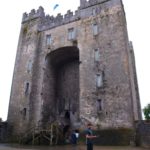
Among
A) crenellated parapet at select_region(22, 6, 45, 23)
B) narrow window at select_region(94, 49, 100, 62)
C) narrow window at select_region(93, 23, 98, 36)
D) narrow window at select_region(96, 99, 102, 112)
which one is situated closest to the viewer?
narrow window at select_region(96, 99, 102, 112)

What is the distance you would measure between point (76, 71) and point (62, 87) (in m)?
2.77

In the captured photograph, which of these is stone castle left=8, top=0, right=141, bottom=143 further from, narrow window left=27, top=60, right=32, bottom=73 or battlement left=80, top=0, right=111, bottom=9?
narrow window left=27, top=60, right=32, bottom=73

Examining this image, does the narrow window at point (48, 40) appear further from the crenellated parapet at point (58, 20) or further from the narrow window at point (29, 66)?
the narrow window at point (29, 66)

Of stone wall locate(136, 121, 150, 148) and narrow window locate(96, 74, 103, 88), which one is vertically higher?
narrow window locate(96, 74, 103, 88)

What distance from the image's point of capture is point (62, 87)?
79.5 feet

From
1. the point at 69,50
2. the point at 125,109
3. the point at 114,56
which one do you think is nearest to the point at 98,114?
the point at 125,109

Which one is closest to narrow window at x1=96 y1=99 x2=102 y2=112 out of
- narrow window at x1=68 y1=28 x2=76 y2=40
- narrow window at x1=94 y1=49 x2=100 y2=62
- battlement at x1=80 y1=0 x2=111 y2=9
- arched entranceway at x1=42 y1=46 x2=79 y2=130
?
narrow window at x1=94 y1=49 x2=100 y2=62

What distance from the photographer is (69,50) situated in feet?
74.9

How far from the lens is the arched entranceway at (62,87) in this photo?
2202cm

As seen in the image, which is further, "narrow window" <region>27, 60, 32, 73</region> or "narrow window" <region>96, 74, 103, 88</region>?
"narrow window" <region>27, 60, 32, 73</region>

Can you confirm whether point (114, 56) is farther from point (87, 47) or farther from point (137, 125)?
point (137, 125)

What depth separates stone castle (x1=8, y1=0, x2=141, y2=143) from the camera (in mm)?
17297

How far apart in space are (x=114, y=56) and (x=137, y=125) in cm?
681

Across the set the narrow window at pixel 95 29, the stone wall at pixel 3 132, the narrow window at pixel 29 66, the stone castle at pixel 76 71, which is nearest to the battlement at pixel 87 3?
the stone castle at pixel 76 71
